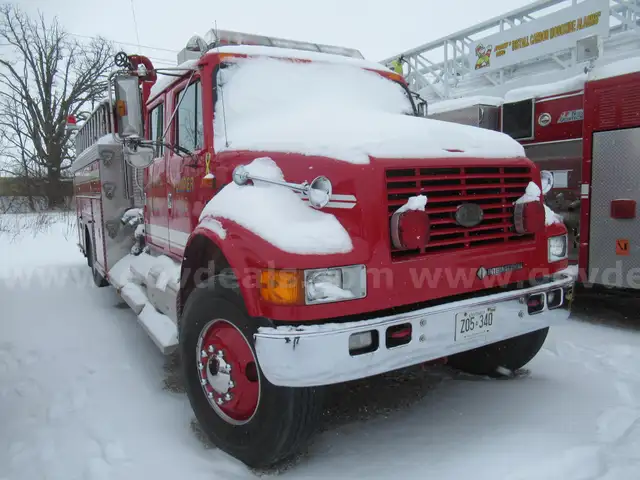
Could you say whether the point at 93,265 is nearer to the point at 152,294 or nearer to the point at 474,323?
the point at 152,294

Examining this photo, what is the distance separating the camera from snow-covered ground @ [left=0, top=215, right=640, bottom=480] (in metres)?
2.79

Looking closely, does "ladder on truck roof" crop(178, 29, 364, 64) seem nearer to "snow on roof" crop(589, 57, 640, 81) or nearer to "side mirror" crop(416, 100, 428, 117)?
"side mirror" crop(416, 100, 428, 117)

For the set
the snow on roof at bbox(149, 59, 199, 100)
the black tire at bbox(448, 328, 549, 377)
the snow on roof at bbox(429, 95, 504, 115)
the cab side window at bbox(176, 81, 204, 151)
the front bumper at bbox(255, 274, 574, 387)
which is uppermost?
the snow on roof at bbox(429, 95, 504, 115)

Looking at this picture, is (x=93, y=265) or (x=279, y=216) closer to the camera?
(x=279, y=216)

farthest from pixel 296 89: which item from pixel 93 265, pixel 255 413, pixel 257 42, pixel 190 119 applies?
pixel 93 265

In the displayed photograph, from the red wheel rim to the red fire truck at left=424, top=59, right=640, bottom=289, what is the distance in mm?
4217

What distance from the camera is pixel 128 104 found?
356cm

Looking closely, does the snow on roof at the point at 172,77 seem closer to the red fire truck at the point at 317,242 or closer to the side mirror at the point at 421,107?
the red fire truck at the point at 317,242

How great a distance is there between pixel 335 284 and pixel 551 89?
204 inches

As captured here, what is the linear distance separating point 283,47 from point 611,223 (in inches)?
149

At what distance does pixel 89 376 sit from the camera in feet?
13.7

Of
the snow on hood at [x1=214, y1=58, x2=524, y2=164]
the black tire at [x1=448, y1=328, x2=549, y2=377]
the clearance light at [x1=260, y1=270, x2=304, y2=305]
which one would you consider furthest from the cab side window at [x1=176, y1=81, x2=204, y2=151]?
the black tire at [x1=448, y1=328, x2=549, y2=377]

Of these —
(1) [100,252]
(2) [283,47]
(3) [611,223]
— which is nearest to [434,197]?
(2) [283,47]

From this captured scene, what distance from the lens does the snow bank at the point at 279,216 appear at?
2.46 m
